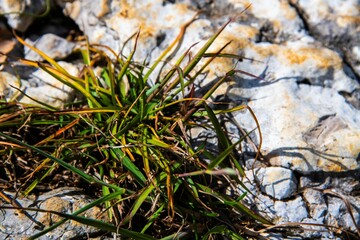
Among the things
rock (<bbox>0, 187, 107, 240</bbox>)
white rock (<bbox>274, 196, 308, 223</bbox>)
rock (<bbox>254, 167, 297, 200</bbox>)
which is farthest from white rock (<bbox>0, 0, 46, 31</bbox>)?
white rock (<bbox>274, 196, 308, 223</bbox>)

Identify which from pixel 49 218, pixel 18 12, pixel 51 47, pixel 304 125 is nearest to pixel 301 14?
pixel 304 125

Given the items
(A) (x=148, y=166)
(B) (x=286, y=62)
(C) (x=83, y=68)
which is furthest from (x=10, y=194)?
(B) (x=286, y=62)

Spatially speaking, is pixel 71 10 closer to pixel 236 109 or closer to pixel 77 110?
pixel 77 110

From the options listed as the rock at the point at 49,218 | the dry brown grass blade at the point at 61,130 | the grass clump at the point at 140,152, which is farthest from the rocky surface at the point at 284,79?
the rock at the point at 49,218

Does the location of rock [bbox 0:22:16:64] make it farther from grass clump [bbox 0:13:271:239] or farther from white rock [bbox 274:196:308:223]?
white rock [bbox 274:196:308:223]

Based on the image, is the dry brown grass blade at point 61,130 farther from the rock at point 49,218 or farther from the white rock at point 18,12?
the white rock at point 18,12

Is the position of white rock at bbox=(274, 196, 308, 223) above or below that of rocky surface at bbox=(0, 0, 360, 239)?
below

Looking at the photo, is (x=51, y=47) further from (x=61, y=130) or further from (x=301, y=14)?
(x=301, y=14)
